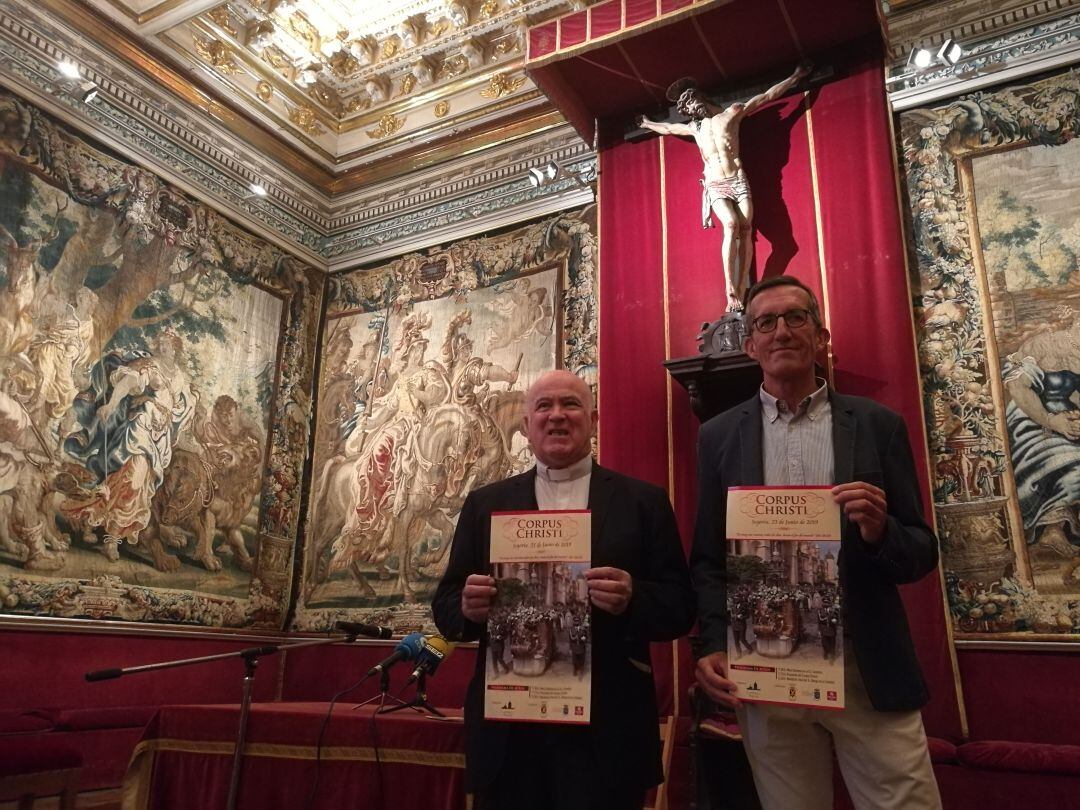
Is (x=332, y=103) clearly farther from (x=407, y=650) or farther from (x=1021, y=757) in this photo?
(x=1021, y=757)

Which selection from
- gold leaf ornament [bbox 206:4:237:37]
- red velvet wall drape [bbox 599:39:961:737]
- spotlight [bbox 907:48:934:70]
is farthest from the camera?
gold leaf ornament [bbox 206:4:237:37]

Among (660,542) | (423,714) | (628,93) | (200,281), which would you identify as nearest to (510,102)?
(628,93)

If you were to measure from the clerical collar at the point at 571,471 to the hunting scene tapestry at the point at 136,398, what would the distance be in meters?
4.61

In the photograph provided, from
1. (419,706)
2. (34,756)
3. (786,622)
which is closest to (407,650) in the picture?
(419,706)

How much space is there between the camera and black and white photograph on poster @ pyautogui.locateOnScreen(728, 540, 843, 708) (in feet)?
5.90

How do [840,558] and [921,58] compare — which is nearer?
[840,558]

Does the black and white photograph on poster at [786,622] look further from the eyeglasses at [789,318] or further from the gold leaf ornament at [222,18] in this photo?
the gold leaf ornament at [222,18]

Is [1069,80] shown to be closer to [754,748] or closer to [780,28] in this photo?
[780,28]

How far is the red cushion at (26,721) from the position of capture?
14.6 feet

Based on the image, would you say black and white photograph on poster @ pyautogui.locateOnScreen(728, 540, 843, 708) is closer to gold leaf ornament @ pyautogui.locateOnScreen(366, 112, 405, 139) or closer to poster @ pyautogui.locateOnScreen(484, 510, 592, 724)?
poster @ pyautogui.locateOnScreen(484, 510, 592, 724)

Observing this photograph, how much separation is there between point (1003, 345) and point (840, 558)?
3.87 metres

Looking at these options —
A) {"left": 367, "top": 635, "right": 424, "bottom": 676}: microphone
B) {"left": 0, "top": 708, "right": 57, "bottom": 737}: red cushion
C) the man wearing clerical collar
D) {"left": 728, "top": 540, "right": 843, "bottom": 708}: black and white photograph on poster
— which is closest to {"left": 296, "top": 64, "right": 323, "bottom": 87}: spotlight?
{"left": 0, "top": 708, "right": 57, "bottom": 737}: red cushion

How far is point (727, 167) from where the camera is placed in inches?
223

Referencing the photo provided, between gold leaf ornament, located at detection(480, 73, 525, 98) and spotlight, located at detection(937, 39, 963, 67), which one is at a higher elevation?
gold leaf ornament, located at detection(480, 73, 525, 98)
